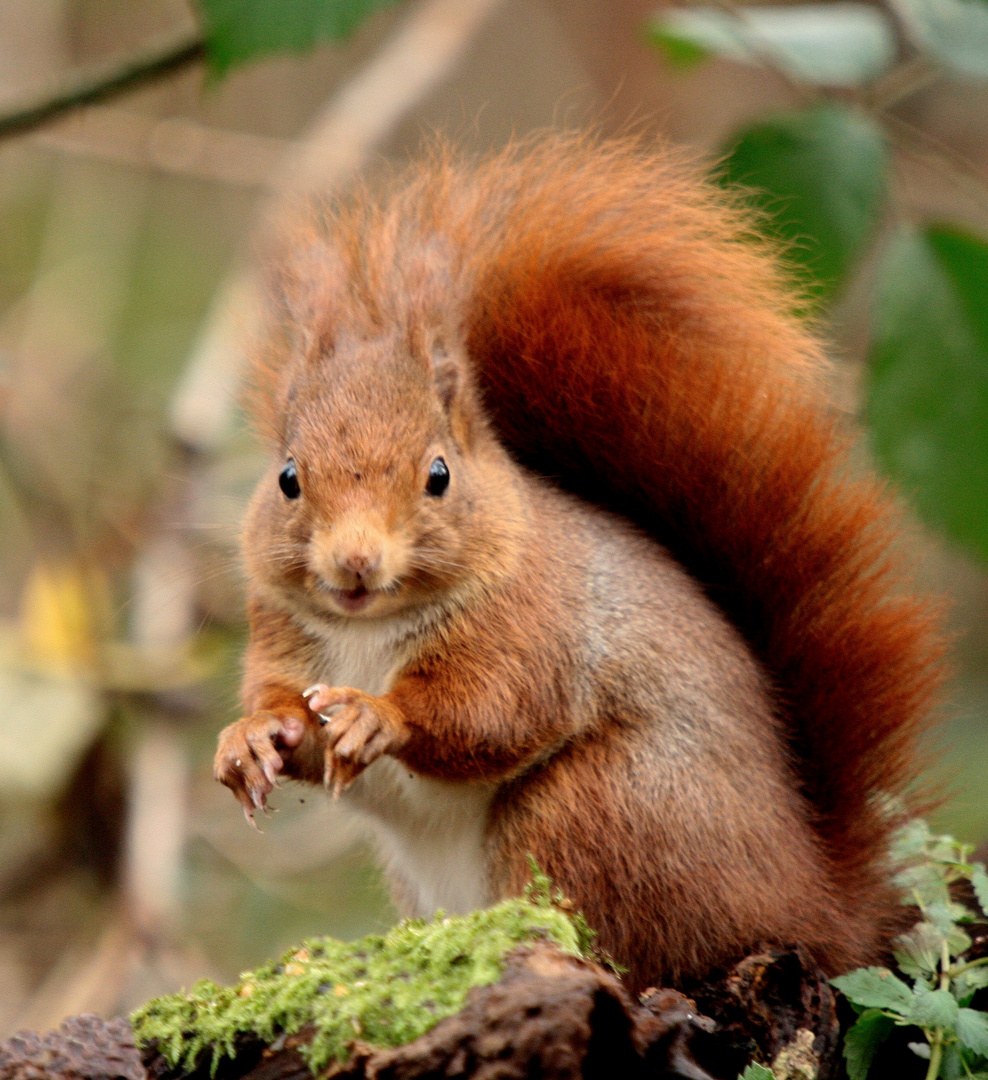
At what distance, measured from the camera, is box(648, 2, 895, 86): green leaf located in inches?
68.3

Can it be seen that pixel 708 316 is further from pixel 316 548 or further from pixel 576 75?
pixel 576 75

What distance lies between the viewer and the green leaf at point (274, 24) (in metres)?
1.49

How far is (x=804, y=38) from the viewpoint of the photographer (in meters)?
1.77

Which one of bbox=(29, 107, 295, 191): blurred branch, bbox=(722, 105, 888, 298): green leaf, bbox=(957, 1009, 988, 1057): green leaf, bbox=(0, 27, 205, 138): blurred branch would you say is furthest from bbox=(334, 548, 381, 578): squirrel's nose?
bbox=(29, 107, 295, 191): blurred branch

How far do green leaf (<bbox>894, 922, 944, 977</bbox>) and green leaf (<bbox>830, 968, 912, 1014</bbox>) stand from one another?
0.13 metres

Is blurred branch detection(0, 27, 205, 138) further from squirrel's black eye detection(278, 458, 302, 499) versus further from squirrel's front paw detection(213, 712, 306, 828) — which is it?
squirrel's front paw detection(213, 712, 306, 828)

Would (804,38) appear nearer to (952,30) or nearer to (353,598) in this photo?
(952,30)

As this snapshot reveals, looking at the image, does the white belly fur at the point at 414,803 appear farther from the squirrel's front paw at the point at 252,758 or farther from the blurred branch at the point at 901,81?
the blurred branch at the point at 901,81

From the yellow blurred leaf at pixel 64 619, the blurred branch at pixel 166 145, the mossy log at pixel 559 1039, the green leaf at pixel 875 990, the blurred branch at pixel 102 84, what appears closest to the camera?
the mossy log at pixel 559 1039

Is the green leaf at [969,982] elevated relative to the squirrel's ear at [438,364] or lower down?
lower down

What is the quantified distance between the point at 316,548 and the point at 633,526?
44 centimetres

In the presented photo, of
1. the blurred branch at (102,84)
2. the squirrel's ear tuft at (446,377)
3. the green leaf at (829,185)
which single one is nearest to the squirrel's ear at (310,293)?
the squirrel's ear tuft at (446,377)

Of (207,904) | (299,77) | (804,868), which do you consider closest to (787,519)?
(804,868)

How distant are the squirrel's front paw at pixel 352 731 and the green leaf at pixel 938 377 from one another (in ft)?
2.51
